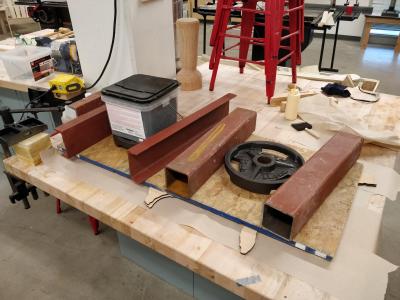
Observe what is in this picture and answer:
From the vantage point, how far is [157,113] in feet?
3.42

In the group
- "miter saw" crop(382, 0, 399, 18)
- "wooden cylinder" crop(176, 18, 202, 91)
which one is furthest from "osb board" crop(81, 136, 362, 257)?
"miter saw" crop(382, 0, 399, 18)

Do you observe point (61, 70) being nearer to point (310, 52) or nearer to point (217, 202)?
point (217, 202)

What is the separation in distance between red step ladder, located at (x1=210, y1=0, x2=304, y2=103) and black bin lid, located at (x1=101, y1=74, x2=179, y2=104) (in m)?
0.61

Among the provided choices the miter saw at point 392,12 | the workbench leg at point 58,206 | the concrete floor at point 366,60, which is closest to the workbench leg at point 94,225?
the workbench leg at point 58,206

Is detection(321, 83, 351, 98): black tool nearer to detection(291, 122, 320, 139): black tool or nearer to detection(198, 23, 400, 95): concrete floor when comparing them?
detection(291, 122, 320, 139): black tool

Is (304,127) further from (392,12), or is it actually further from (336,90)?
(392,12)

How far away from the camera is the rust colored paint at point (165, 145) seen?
3.09 ft

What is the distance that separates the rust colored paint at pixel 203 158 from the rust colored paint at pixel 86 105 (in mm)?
475

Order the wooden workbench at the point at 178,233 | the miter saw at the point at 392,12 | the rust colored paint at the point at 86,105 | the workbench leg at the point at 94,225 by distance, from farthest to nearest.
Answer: the miter saw at the point at 392,12 → the workbench leg at the point at 94,225 → the rust colored paint at the point at 86,105 → the wooden workbench at the point at 178,233

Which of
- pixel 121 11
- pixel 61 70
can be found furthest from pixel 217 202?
pixel 61 70

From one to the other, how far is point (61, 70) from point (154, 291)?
131 cm

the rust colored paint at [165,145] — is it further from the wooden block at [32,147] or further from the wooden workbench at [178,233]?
the wooden block at [32,147]

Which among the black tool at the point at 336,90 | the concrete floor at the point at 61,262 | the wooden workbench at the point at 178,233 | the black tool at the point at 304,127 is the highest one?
the black tool at the point at 336,90

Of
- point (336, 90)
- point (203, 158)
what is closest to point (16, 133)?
point (203, 158)
